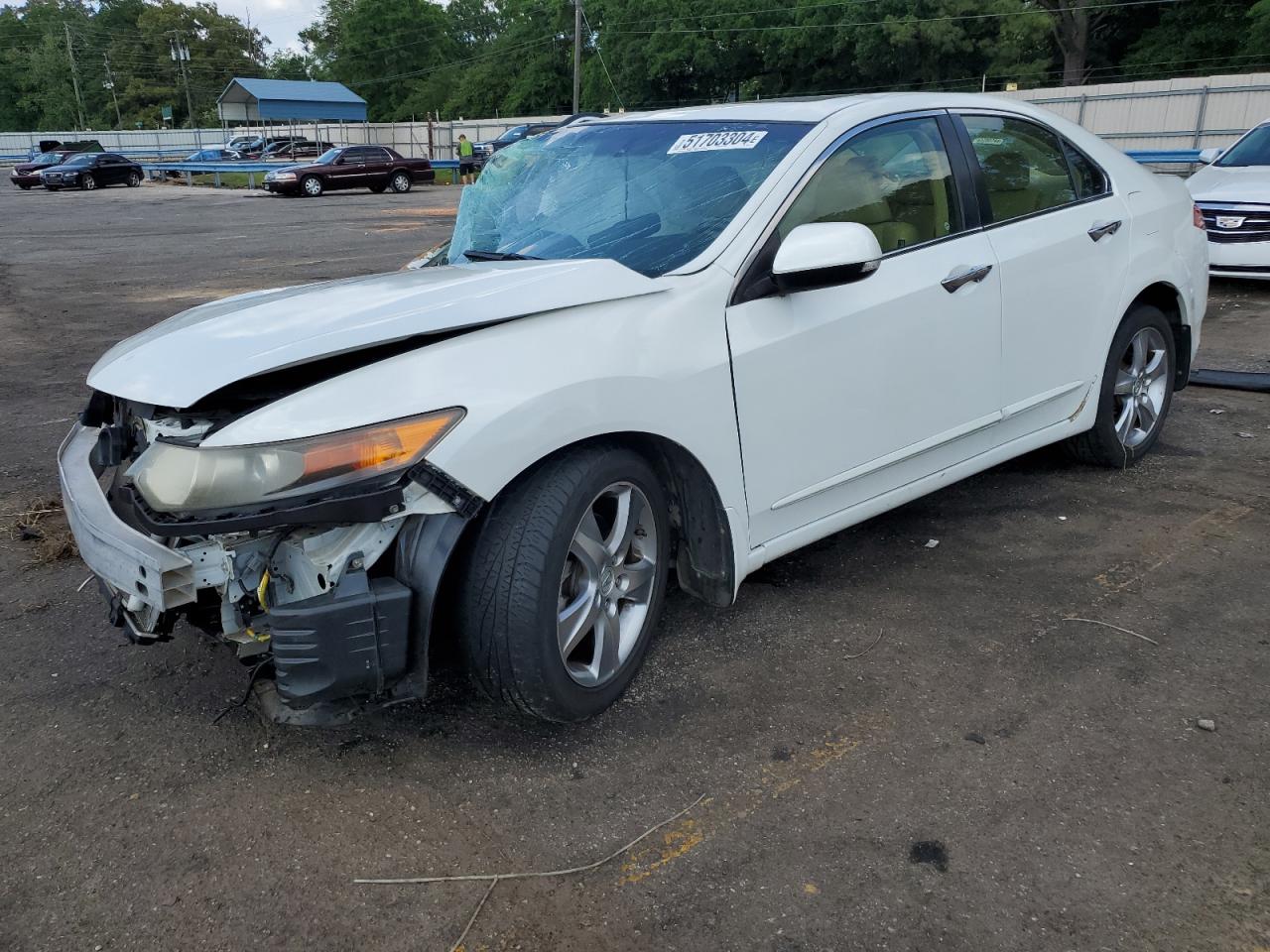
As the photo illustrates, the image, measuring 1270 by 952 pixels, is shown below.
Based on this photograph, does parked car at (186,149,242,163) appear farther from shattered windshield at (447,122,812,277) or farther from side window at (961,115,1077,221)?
side window at (961,115,1077,221)

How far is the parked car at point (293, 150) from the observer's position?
46.3m

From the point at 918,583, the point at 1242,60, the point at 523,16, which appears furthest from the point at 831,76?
the point at 918,583

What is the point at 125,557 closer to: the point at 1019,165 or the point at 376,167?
the point at 1019,165

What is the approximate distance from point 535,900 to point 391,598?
732mm

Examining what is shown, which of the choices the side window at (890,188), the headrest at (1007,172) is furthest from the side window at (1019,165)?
the side window at (890,188)

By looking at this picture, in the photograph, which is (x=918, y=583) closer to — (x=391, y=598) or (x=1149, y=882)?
(x=1149, y=882)

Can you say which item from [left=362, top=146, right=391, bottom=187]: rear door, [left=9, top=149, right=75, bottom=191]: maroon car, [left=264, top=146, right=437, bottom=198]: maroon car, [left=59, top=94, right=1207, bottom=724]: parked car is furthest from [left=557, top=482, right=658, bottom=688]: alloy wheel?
[left=9, top=149, right=75, bottom=191]: maroon car

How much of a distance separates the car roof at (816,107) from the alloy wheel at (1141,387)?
1.34 metres

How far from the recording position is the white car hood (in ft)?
8.29

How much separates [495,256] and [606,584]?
51.7 inches

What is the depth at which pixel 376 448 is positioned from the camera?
2404 millimetres

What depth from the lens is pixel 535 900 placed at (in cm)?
227

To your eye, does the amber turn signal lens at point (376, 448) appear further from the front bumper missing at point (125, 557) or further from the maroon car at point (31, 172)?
the maroon car at point (31, 172)

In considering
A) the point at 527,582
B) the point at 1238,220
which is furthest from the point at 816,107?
the point at 1238,220
